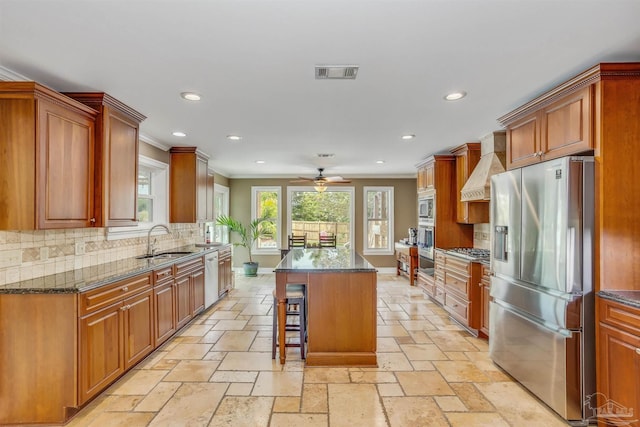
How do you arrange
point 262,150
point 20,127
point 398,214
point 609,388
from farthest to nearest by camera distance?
point 398,214
point 262,150
point 20,127
point 609,388

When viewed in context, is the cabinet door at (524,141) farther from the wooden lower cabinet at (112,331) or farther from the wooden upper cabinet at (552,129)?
the wooden lower cabinet at (112,331)

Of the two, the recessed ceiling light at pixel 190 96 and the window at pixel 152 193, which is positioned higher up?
the recessed ceiling light at pixel 190 96

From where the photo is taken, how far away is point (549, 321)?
2344mm

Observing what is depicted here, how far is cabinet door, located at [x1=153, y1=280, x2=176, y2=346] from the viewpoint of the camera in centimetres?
328

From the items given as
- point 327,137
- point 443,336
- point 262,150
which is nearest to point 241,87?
point 327,137

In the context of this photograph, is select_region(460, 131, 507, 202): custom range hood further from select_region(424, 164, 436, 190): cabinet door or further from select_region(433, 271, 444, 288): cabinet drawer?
select_region(433, 271, 444, 288): cabinet drawer

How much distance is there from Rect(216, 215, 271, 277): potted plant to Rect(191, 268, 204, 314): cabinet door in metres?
2.76

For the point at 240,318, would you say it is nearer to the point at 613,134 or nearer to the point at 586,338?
the point at 586,338

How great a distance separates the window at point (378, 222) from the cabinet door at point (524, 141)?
4.90m

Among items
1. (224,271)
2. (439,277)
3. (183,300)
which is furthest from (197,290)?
(439,277)

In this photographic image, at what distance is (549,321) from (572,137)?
53.0 inches

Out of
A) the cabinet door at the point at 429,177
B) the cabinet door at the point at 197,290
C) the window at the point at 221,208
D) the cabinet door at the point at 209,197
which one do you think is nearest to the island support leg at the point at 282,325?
the cabinet door at the point at 197,290

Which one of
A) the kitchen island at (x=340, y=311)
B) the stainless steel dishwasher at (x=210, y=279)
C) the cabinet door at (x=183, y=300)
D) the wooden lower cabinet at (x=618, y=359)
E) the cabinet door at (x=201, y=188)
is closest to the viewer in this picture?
the wooden lower cabinet at (x=618, y=359)

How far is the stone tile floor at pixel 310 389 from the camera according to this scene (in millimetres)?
2291
